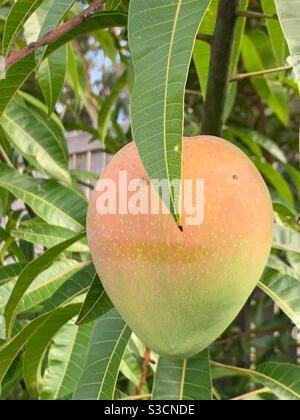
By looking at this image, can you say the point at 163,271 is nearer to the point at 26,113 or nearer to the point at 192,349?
the point at 192,349

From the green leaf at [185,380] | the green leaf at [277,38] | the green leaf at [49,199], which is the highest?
the green leaf at [277,38]

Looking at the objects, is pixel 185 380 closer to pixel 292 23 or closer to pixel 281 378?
pixel 281 378

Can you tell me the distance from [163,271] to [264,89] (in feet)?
3.28

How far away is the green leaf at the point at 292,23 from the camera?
0.36 meters

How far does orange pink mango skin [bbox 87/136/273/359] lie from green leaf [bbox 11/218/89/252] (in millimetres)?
396

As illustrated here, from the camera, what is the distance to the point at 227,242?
445 mm

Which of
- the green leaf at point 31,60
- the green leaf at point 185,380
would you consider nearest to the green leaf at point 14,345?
the green leaf at point 185,380

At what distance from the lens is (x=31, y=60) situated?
0.56 m

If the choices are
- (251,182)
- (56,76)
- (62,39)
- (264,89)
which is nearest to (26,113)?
(56,76)

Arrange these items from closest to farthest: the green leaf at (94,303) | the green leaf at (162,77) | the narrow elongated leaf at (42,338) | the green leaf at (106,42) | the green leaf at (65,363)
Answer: the green leaf at (162,77), the green leaf at (94,303), the narrow elongated leaf at (42,338), the green leaf at (65,363), the green leaf at (106,42)

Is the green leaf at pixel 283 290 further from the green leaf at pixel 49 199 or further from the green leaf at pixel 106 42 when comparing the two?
the green leaf at pixel 106 42

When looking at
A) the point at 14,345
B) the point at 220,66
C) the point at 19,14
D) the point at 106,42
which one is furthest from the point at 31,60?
the point at 106,42

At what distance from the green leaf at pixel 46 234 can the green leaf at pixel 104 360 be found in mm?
196

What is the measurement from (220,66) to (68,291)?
0.32 meters
